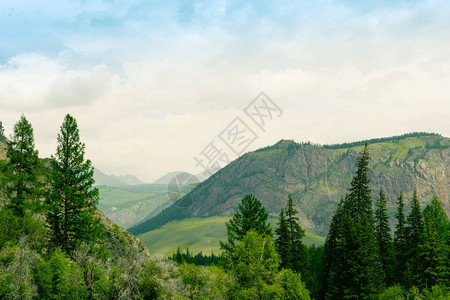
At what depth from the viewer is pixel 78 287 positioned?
3061 cm

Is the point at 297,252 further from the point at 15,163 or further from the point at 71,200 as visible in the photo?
the point at 15,163

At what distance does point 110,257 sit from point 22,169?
15.6m

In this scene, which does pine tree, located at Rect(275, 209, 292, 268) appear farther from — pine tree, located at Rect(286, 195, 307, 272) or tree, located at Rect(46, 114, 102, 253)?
tree, located at Rect(46, 114, 102, 253)

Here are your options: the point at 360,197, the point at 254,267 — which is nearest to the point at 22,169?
the point at 254,267

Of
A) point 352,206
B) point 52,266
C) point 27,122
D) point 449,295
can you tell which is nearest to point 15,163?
point 27,122

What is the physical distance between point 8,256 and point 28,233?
234 inches

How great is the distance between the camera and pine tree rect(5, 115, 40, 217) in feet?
125

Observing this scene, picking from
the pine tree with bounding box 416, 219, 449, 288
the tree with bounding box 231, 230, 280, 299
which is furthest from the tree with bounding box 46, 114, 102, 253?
the pine tree with bounding box 416, 219, 449, 288

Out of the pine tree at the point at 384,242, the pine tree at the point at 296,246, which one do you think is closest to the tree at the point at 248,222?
the pine tree at the point at 296,246

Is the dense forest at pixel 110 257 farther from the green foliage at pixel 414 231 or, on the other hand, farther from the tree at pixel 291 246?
the green foliage at pixel 414 231

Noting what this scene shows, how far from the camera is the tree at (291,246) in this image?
5447 cm

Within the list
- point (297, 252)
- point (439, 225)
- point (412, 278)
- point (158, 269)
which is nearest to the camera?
point (158, 269)

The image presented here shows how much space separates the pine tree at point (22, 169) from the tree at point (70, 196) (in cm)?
256

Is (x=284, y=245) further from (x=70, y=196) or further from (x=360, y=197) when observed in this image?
(x=70, y=196)
